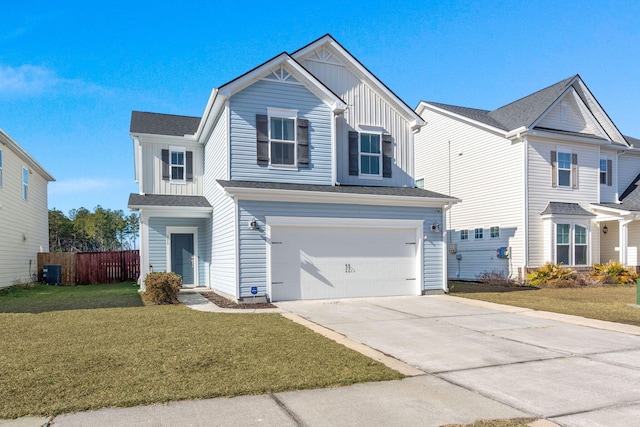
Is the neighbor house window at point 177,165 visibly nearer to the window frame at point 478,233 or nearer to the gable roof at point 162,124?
the gable roof at point 162,124

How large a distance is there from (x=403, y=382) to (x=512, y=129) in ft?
52.0

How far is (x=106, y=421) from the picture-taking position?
3.84 m

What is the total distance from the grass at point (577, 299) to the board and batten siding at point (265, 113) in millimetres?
6044

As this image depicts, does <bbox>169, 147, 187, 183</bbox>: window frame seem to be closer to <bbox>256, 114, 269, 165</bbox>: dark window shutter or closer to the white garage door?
<bbox>256, 114, 269, 165</bbox>: dark window shutter

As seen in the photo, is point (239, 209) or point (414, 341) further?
point (239, 209)

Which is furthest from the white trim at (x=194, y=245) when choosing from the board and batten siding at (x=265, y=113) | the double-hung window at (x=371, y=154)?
the double-hung window at (x=371, y=154)

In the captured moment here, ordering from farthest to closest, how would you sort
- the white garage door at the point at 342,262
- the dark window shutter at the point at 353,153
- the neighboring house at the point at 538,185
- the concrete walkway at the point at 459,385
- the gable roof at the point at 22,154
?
the neighboring house at the point at 538,185, the gable roof at the point at 22,154, the dark window shutter at the point at 353,153, the white garage door at the point at 342,262, the concrete walkway at the point at 459,385

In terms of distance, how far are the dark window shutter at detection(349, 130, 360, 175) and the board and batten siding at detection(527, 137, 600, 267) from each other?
794 cm

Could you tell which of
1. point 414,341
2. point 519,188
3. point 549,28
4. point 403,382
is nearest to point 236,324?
point 414,341

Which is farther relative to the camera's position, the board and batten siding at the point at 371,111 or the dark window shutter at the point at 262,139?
the board and batten siding at the point at 371,111

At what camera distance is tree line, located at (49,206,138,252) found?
5228 cm

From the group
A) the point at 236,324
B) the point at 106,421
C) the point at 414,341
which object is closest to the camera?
the point at 106,421

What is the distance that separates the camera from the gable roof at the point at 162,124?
1666 cm

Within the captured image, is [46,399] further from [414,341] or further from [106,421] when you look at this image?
[414,341]
